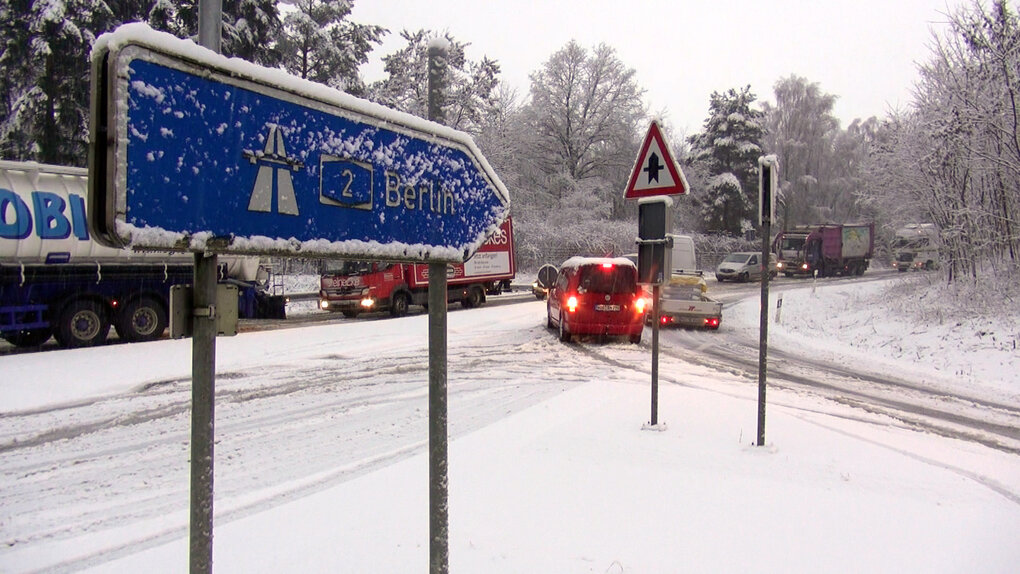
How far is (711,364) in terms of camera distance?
1217cm

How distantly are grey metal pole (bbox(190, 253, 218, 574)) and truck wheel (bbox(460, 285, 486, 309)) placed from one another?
2191 cm

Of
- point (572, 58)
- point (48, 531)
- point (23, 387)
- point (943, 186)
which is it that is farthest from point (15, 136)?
point (572, 58)

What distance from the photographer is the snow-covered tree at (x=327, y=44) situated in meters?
31.1

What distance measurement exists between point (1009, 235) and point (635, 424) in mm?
15205

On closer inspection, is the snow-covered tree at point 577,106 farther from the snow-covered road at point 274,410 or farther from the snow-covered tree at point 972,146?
the snow-covered road at point 274,410

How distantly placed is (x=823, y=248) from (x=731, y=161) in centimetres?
1183

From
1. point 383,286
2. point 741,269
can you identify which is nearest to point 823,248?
point 741,269

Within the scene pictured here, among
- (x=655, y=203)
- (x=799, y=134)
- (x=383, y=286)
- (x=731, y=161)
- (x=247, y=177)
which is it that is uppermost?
(x=799, y=134)

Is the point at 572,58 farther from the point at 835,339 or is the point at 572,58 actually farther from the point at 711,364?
the point at 711,364

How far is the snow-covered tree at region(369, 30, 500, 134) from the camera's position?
38.0 metres

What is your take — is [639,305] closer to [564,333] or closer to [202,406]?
[564,333]

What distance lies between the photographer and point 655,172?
633 cm

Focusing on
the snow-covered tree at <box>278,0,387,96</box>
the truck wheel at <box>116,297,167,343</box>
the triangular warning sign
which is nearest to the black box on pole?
the triangular warning sign

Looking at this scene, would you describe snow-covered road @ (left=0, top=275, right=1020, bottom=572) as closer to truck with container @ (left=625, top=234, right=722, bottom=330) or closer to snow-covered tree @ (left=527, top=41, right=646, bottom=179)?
truck with container @ (left=625, top=234, right=722, bottom=330)
